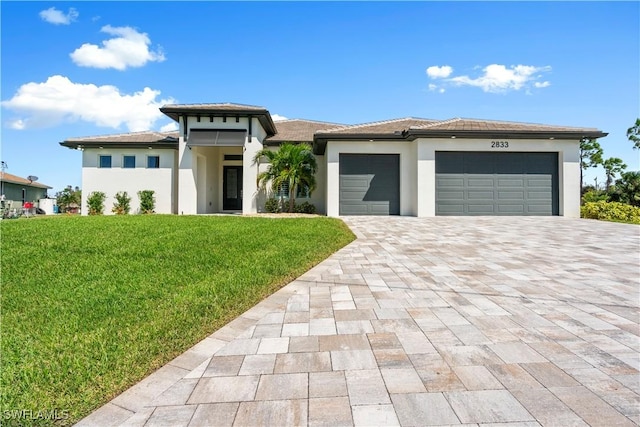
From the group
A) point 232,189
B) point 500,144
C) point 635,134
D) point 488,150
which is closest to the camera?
point 500,144

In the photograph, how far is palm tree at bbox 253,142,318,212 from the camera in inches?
599

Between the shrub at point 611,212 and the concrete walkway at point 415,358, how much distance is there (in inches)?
499

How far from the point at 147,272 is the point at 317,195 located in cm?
1339

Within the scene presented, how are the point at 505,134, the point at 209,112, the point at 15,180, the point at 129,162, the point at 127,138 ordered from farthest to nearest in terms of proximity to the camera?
the point at 15,180 < the point at 127,138 < the point at 129,162 < the point at 209,112 < the point at 505,134

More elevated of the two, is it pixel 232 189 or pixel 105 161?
pixel 105 161

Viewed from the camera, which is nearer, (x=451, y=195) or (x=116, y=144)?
(x=451, y=195)

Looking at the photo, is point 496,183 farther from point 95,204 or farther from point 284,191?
point 95,204

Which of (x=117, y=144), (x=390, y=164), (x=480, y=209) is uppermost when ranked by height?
(x=117, y=144)

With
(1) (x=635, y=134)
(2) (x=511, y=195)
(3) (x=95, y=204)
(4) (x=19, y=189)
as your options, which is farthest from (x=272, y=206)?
(4) (x=19, y=189)

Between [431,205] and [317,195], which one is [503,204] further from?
[317,195]

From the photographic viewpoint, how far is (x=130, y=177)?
17344 mm

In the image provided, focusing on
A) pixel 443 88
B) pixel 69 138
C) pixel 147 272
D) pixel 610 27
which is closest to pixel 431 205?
pixel 443 88

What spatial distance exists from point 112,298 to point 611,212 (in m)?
19.1

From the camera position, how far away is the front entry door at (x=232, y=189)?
66.2ft
